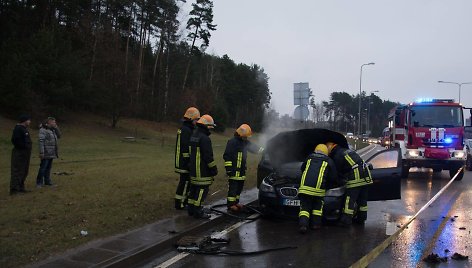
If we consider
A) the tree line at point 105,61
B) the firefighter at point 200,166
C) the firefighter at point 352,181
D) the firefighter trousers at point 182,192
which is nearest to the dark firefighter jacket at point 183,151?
the firefighter trousers at point 182,192

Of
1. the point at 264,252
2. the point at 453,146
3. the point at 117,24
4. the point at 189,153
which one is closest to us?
the point at 264,252

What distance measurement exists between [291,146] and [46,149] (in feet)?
19.8

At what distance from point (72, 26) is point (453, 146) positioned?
45267 millimetres

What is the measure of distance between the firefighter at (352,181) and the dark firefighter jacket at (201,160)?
7.26 feet

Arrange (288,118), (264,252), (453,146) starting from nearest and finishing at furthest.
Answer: (264,252)
(453,146)
(288,118)

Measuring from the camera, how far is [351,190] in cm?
762

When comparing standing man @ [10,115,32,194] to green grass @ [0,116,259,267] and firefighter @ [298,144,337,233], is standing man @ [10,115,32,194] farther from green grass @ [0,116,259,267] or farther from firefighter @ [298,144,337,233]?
firefighter @ [298,144,337,233]

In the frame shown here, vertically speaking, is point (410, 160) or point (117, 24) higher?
point (117, 24)

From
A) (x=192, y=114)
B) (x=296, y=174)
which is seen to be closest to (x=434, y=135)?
(x=296, y=174)

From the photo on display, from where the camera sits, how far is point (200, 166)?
7945mm

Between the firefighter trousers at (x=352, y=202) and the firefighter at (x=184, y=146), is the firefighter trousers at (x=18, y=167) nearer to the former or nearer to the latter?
the firefighter at (x=184, y=146)

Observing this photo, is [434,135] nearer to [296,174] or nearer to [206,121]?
[296,174]

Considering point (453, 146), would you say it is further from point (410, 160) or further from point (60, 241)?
point (60, 241)

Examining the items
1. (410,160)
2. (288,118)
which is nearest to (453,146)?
(410,160)
